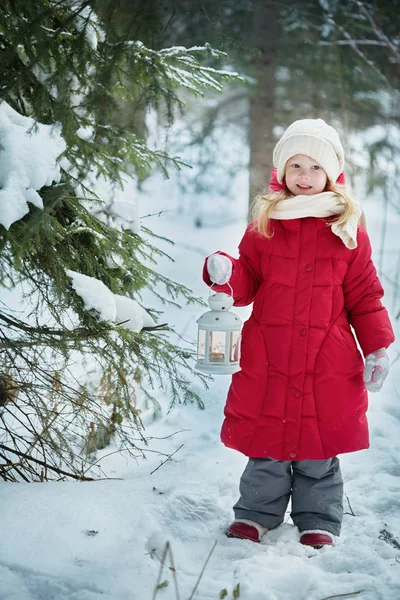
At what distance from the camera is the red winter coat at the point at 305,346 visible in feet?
9.21

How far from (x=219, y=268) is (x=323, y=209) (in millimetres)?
583

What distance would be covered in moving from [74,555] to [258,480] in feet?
3.25

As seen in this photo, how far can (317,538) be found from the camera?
110 inches

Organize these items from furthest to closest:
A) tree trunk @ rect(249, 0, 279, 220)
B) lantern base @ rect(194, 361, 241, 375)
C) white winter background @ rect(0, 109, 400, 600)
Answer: tree trunk @ rect(249, 0, 279, 220) → lantern base @ rect(194, 361, 241, 375) → white winter background @ rect(0, 109, 400, 600)

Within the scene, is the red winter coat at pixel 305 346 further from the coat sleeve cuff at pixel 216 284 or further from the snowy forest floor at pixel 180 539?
the snowy forest floor at pixel 180 539

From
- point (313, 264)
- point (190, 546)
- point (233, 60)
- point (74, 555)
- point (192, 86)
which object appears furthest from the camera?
point (233, 60)

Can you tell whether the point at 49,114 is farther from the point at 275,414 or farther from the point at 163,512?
the point at 163,512

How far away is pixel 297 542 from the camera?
2805 millimetres

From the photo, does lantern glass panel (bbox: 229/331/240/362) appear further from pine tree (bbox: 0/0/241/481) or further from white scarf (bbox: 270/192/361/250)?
white scarf (bbox: 270/192/361/250)

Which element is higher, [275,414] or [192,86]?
[192,86]

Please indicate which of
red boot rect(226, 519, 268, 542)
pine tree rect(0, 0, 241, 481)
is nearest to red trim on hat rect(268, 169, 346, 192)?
pine tree rect(0, 0, 241, 481)

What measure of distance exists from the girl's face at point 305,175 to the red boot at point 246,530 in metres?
1.64

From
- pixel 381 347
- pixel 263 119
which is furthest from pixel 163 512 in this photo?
pixel 263 119

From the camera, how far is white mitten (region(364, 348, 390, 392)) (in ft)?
8.95
